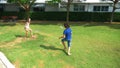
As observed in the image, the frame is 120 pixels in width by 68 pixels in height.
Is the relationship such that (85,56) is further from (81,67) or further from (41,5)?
(41,5)

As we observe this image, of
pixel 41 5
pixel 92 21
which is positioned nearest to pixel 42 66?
pixel 92 21

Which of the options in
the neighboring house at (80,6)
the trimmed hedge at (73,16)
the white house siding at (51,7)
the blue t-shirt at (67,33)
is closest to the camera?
the blue t-shirt at (67,33)

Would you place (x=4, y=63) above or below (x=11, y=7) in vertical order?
below

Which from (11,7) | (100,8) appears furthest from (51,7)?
(100,8)

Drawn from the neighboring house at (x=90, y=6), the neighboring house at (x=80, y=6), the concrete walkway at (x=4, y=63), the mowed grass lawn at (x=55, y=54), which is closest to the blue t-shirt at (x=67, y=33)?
the mowed grass lawn at (x=55, y=54)

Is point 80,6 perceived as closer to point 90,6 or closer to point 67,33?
point 90,6

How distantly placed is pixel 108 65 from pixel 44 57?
3.94 m

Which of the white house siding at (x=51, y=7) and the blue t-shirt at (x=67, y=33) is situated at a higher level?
the blue t-shirt at (x=67, y=33)

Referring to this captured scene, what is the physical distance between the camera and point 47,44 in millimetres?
17703

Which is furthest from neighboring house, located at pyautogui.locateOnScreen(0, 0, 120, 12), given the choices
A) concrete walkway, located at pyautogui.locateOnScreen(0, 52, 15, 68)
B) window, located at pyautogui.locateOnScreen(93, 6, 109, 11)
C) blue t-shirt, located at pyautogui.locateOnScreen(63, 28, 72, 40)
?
concrete walkway, located at pyautogui.locateOnScreen(0, 52, 15, 68)

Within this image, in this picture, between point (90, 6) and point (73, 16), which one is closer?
point (73, 16)

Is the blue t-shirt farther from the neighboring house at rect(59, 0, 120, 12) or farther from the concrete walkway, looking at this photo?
the neighboring house at rect(59, 0, 120, 12)

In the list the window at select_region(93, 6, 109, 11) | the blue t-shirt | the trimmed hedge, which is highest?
the blue t-shirt

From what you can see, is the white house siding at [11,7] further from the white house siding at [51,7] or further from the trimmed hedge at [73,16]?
the white house siding at [51,7]
